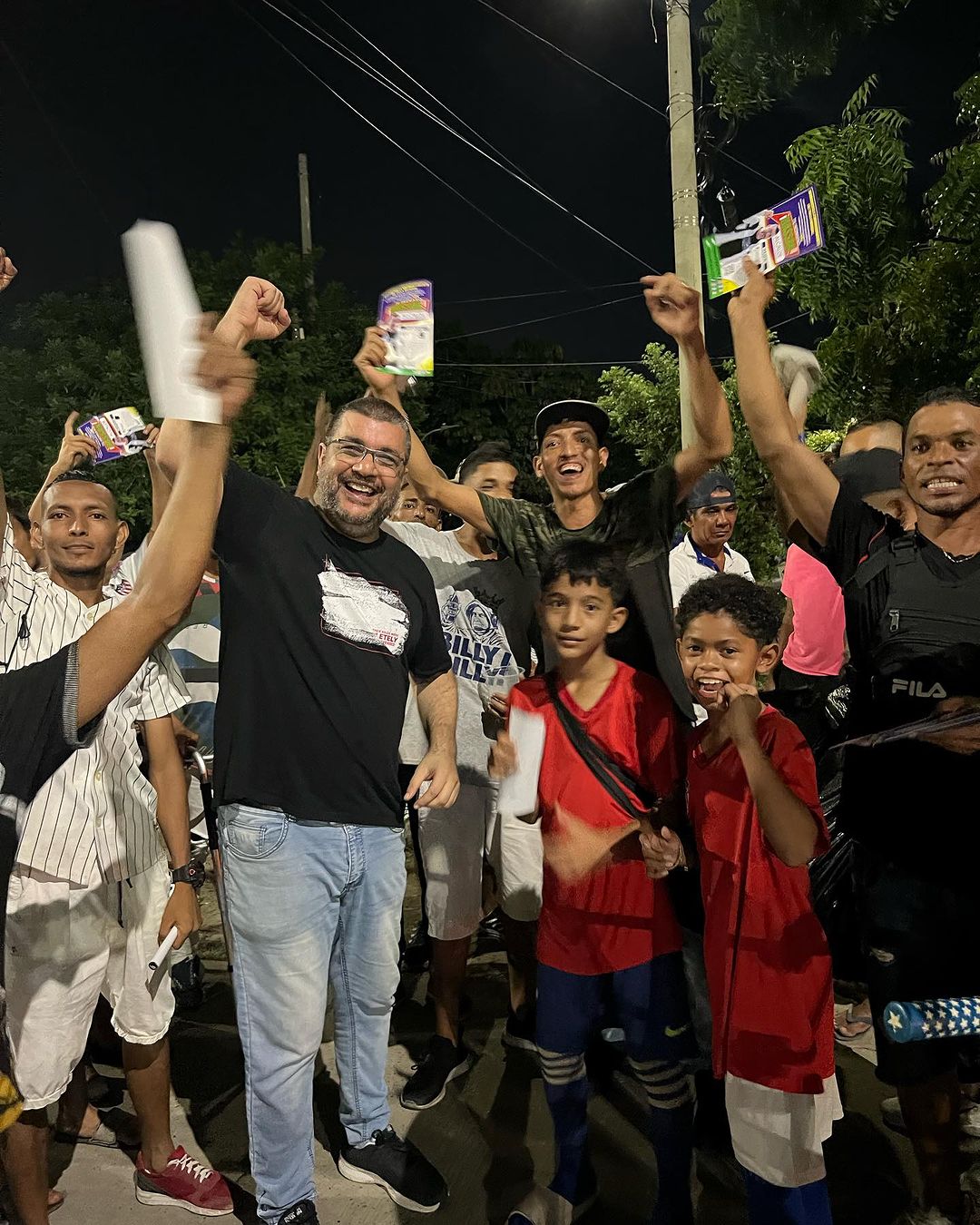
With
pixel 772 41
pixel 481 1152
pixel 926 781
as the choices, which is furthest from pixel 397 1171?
pixel 772 41

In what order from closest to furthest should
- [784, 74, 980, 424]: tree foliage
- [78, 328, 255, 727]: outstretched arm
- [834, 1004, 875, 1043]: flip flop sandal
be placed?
[78, 328, 255, 727]: outstretched arm → [834, 1004, 875, 1043]: flip flop sandal → [784, 74, 980, 424]: tree foliage

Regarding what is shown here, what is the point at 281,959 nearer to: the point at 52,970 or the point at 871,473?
the point at 52,970

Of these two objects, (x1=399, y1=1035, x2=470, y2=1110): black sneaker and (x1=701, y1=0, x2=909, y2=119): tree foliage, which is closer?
(x1=399, y1=1035, x2=470, y2=1110): black sneaker

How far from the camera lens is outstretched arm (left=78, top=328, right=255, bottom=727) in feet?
4.88

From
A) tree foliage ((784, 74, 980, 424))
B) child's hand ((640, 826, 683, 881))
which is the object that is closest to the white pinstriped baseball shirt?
child's hand ((640, 826, 683, 881))

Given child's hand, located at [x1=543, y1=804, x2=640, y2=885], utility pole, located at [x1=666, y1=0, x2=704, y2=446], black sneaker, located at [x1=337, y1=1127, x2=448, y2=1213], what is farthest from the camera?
utility pole, located at [x1=666, y1=0, x2=704, y2=446]

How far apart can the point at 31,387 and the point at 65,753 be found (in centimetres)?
1561

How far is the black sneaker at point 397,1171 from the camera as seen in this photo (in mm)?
2625

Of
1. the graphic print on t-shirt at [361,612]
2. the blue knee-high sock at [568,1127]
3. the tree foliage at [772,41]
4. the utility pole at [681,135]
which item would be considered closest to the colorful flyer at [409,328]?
the graphic print on t-shirt at [361,612]

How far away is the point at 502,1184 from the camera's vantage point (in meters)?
2.71

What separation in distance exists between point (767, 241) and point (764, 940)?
6.32 feet

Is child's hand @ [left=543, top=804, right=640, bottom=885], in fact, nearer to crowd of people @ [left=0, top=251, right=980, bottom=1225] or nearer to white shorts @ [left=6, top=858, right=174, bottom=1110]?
crowd of people @ [left=0, top=251, right=980, bottom=1225]

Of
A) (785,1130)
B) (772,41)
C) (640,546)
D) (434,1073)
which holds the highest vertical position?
(772,41)

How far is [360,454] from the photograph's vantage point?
255cm
